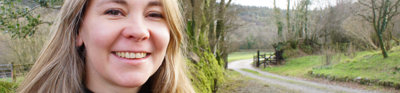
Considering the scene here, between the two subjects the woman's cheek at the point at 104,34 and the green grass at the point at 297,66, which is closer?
the woman's cheek at the point at 104,34

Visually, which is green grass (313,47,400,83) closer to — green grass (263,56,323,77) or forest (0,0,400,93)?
forest (0,0,400,93)

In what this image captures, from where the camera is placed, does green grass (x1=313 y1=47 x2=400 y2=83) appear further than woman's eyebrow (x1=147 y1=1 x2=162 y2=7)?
Yes

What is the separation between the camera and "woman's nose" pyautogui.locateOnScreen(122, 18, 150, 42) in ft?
3.50

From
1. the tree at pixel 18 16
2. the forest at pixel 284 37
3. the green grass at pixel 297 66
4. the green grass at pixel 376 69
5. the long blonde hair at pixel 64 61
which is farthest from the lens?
the green grass at pixel 297 66

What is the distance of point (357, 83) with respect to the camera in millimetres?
→ 11875

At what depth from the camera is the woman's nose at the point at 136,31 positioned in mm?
1067

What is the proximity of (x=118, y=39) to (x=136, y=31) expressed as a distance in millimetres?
88

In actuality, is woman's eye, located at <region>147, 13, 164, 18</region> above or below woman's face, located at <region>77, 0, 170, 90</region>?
above

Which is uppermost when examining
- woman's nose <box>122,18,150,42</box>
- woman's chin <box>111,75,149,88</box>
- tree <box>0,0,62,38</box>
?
tree <box>0,0,62,38</box>

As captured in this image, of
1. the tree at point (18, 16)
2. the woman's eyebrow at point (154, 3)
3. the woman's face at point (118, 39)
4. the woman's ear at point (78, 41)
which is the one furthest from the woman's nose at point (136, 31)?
the tree at point (18, 16)

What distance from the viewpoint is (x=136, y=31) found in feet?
3.52

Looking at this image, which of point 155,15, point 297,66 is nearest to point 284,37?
point 297,66

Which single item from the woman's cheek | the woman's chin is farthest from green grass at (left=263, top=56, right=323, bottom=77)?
the woman's cheek

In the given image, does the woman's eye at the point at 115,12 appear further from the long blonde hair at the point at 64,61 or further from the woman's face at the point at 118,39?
the long blonde hair at the point at 64,61
